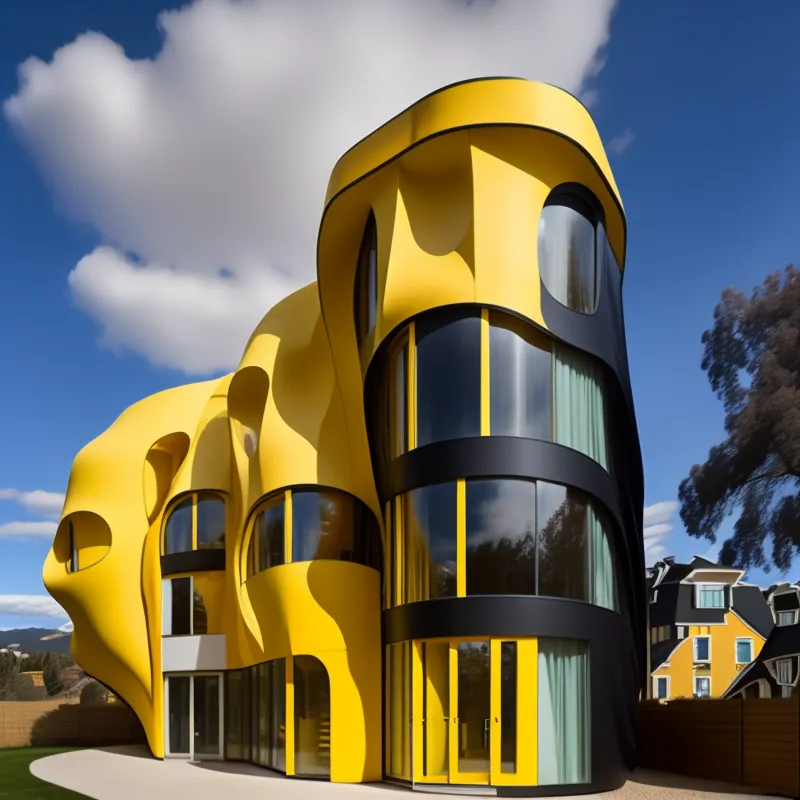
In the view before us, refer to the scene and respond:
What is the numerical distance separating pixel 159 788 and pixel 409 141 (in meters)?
12.1

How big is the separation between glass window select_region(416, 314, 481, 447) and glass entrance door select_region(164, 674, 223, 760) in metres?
10.1

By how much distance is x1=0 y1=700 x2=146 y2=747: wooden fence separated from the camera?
103 feet

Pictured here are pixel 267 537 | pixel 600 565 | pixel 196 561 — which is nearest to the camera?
pixel 600 565

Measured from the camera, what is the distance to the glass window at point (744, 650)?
160ft

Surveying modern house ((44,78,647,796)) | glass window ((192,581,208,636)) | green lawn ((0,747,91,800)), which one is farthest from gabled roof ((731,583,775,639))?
green lawn ((0,747,91,800))

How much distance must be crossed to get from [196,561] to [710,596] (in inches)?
A: 1323

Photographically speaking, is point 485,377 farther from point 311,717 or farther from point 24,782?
point 24,782

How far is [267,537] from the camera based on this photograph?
66.3ft

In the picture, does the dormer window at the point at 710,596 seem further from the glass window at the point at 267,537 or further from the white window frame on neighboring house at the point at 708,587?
the glass window at the point at 267,537

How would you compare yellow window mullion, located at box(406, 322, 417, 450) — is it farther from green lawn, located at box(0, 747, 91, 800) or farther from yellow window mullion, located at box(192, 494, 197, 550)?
yellow window mullion, located at box(192, 494, 197, 550)

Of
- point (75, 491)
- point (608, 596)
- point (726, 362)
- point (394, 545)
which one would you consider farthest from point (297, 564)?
point (726, 362)

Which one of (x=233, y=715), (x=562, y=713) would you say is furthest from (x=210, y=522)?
(x=562, y=713)

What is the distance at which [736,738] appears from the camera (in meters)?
17.6

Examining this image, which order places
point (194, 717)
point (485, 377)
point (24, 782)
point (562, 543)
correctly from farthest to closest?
1. point (194, 717)
2. point (24, 782)
3. point (485, 377)
4. point (562, 543)
